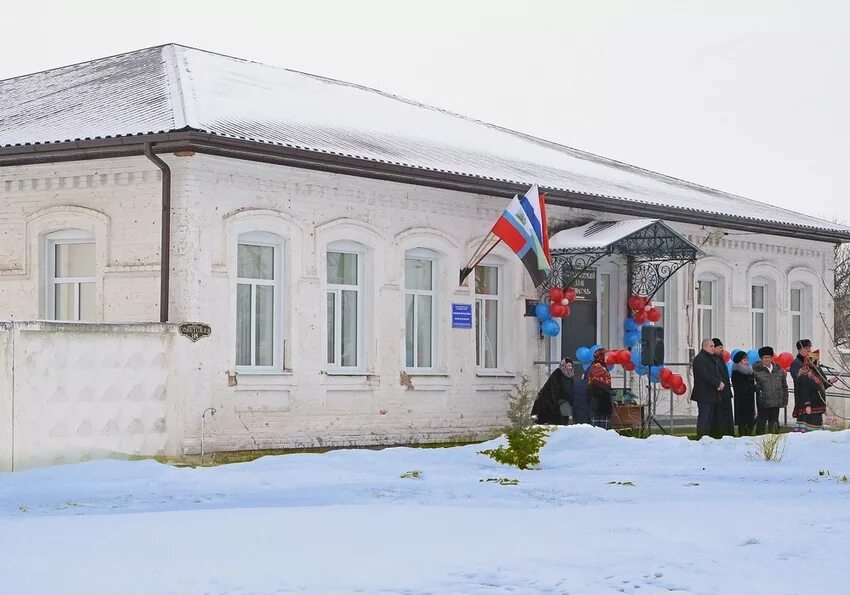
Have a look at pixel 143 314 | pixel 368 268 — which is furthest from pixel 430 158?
pixel 143 314

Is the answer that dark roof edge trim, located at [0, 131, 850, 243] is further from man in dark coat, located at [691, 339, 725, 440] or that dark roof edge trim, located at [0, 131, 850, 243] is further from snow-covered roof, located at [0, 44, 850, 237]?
man in dark coat, located at [691, 339, 725, 440]

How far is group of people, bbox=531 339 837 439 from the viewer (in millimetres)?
21500

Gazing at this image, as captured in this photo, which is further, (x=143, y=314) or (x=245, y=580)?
(x=143, y=314)

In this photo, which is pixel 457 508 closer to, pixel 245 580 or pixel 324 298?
pixel 245 580

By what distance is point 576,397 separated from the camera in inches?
858

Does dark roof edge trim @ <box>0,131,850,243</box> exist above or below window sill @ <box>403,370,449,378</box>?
above

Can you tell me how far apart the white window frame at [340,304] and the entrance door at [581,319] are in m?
4.35

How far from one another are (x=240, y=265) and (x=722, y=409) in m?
7.55

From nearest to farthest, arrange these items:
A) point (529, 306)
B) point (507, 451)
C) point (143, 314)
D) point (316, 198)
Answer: point (507, 451)
point (143, 314)
point (316, 198)
point (529, 306)

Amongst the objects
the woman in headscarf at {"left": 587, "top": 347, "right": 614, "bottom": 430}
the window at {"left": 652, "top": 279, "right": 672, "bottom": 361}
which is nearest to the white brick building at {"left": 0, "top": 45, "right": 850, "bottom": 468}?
the woman in headscarf at {"left": 587, "top": 347, "right": 614, "bottom": 430}

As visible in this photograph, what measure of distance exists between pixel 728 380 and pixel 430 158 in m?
5.53

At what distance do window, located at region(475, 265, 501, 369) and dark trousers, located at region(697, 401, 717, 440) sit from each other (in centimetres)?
315

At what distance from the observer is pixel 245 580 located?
9000mm

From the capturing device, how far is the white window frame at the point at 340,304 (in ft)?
66.2
